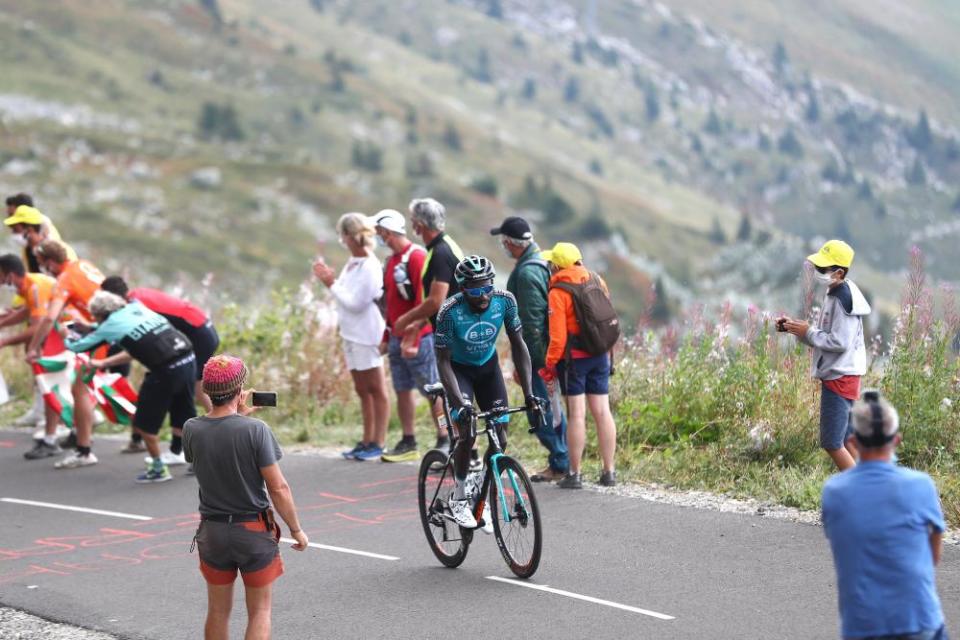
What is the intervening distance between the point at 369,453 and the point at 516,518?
4.39 metres

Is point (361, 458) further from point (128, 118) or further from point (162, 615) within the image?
point (128, 118)

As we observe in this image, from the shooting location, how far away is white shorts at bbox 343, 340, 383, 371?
11.7 metres

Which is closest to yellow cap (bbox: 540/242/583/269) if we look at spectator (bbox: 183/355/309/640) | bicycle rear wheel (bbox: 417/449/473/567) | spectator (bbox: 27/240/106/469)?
bicycle rear wheel (bbox: 417/449/473/567)

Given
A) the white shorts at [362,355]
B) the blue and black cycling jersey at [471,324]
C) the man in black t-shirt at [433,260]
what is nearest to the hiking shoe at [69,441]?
the white shorts at [362,355]

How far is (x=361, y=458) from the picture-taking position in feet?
39.5

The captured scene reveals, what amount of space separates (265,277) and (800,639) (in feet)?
313

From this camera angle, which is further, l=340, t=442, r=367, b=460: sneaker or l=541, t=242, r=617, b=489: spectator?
l=340, t=442, r=367, b=460: sneaker

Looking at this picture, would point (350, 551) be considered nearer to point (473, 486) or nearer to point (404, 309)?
point (473, 486)

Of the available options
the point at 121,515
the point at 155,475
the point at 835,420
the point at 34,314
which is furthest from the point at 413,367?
the point at 835,420

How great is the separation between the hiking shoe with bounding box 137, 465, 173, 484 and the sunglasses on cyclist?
455cm

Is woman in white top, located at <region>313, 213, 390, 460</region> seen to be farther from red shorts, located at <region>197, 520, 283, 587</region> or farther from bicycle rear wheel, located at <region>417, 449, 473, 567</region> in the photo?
red shorts, located at <region>197, 520, 283, 587</region>

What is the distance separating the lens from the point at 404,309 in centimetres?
1128

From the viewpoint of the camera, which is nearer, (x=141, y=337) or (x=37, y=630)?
(x=37, y=630)

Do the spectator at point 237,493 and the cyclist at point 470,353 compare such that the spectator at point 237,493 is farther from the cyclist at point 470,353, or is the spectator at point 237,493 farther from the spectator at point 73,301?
the spectator at point 73,301
